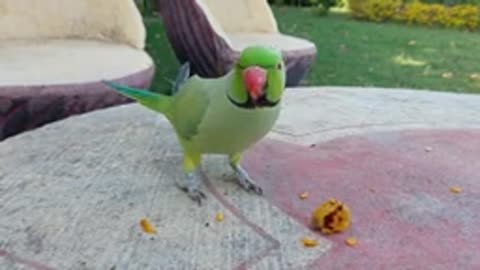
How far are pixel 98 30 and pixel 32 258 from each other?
2.03 metres

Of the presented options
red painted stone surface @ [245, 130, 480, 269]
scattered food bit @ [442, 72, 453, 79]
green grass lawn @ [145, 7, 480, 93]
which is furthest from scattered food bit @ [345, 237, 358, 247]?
scattered food bit @ [442, 72, 453, 79]

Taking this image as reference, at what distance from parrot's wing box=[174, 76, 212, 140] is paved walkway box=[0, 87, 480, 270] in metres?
0.14

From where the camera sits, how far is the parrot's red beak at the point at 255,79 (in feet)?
4.10

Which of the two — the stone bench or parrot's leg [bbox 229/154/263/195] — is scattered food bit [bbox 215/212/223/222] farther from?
the stone bench

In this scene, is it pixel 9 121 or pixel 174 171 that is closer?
pixel 174 171

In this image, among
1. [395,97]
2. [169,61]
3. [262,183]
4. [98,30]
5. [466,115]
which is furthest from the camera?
[169,61]

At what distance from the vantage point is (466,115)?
2188mm

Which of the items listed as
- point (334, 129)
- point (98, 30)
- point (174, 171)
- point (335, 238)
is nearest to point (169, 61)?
point (98, 30)

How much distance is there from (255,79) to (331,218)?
31cm

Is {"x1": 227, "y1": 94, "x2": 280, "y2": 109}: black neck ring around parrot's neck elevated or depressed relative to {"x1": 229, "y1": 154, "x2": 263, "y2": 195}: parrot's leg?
elevated

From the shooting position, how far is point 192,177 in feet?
4.94

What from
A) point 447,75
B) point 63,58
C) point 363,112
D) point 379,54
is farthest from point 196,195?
point 379,54

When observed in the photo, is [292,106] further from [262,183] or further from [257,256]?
[257,256]

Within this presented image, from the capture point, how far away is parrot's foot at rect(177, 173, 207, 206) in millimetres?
1471
